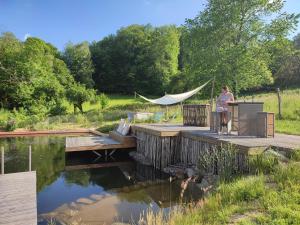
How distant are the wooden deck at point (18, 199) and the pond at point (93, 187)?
679 millimetres

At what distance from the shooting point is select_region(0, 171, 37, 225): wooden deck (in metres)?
3.86

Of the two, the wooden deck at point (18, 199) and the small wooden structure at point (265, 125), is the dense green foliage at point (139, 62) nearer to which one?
the small wooden structure at point (265, 125)

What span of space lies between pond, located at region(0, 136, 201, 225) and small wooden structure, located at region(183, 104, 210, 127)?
224 centimetres

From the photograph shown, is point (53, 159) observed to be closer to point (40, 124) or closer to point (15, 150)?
point (15, 150)

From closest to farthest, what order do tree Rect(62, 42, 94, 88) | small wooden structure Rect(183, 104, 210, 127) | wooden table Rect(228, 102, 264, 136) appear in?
wooden table Rect(228, 102, 264, 136), small wooden structure Rect(183, 104, 210, 127), tree Rect(62, 42, 94, 88)

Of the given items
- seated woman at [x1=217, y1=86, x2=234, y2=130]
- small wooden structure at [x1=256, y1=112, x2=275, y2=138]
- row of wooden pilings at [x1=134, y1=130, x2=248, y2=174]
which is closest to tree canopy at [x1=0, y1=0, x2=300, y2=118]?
row of wooden pilings at [x1=134, y1=130, x2=248, y2=174]

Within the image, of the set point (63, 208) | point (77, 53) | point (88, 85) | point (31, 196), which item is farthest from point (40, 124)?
point (77, 53)

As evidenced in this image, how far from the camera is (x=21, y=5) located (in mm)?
13422

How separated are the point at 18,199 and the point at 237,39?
1526cm

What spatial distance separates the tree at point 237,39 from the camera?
1595 centimetres

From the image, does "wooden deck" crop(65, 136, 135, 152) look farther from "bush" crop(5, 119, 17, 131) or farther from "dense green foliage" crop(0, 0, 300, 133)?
"bush" crop(5, 119, 17, 131)

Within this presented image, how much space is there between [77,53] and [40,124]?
22.2 m

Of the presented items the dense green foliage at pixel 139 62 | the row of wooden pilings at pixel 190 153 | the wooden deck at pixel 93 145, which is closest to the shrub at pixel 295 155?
the row of wooden pilings at pixel 190 153

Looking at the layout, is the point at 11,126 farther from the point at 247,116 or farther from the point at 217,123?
the point at 247,116
